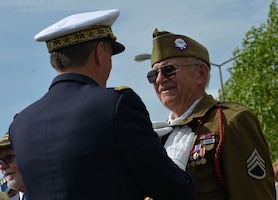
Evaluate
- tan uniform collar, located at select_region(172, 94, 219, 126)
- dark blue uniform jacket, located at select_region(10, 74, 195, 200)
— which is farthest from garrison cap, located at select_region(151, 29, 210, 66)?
dark blue uniform jacket, located at select_region(10, 74, 195, 200)

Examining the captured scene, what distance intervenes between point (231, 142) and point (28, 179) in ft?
4.59

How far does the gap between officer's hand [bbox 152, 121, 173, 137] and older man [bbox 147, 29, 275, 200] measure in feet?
0.21

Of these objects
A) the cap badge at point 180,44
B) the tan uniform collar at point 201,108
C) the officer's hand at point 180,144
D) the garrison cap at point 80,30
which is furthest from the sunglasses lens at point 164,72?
the garrison cap at point 80,30

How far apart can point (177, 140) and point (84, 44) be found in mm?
1305

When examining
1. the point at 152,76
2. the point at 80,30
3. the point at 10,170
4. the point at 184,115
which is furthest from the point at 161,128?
the point at 10,170

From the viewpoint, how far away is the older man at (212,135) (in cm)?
431

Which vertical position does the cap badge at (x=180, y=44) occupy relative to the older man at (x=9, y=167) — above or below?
above

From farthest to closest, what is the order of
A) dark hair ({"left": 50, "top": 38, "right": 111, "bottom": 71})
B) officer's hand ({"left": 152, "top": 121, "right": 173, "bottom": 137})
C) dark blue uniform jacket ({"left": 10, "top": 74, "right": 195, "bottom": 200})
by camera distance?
officer's hand ({"left": 152, "top": 121, "right": 173, "bottom": 137}) < dark hair ({"left": 50, "top": 38, "right": 111, "bottom": 71}) < dark blue uniform jacket ({"left": 10, "top": 74, "right": 195, "bottom": 200})

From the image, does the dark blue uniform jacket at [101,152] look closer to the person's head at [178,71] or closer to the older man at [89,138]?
the older man at [89,138]

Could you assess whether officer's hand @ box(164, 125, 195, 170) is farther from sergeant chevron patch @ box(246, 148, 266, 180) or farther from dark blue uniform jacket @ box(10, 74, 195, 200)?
dark blue uniform jacket @ box(10, 74, 195, 200)

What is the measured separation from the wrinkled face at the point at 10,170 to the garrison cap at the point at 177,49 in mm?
1469

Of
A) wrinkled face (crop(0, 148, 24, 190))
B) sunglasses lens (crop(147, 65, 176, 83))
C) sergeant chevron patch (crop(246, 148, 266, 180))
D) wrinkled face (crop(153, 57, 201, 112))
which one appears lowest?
wrinkled face (crop(0, 148, 24, 190))

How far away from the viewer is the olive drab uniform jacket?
4.28 metres

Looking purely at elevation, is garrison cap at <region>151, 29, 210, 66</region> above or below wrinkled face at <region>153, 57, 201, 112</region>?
above
